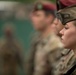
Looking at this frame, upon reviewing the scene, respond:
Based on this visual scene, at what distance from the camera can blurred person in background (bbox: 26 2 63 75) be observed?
4.07 m

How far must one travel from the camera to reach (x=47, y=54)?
13.6 feet

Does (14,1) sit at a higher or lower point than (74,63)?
lower

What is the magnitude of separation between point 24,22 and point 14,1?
0.50 meters

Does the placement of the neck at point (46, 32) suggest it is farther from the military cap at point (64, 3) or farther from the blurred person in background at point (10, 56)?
the blurred person in background at point (10, 56)

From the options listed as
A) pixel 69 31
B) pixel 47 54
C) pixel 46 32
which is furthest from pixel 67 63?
pixel 46 32

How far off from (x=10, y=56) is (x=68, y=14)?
3.99 meters

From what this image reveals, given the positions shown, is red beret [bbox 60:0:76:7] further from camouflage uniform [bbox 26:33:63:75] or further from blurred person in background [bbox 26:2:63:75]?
camouflage uniform [bbox 26:33:63:75]

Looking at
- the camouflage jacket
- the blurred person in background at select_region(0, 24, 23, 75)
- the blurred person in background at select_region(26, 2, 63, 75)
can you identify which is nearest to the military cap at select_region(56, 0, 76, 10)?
the camouflage jacket

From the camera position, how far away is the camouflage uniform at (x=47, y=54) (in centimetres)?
401

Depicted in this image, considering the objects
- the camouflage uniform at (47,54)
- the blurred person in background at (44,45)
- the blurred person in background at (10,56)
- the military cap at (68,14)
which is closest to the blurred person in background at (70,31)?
the military cap at (68,14)

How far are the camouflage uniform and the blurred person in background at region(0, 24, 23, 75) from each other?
2148 millimetres

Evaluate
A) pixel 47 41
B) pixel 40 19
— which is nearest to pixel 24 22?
pixel 40 19

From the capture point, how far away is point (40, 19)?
4770 mm

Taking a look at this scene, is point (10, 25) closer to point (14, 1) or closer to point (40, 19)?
point (14, 1)
